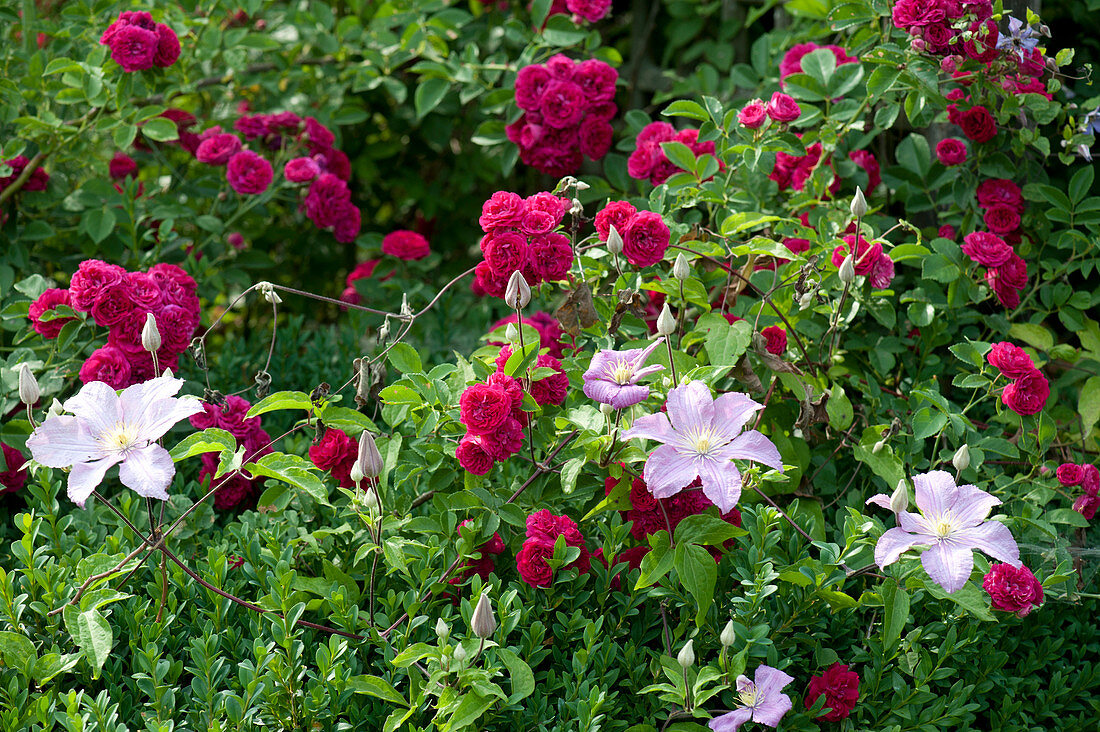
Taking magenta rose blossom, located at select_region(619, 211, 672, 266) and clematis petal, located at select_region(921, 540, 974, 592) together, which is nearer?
clematis petal, located at select_region(921, 540, 974, 592)

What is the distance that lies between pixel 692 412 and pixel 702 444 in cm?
5

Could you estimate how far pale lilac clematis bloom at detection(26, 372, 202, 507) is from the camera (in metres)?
1.33

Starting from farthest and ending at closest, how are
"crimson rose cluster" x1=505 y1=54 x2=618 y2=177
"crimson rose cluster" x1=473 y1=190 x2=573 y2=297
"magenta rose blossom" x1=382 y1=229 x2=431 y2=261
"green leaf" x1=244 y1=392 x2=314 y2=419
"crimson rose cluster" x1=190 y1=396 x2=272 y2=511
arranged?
"magenta rose blossom" x1=382 y1=229 x2=431 y2=261, "crimson rose cluster" x1=505 y1=54 x2=618 y2=177, "crimson rose cluster" x1=190 y1=396 x2=272 y2=511, "crimson rose cluster" x1=473 y1=190 x2=573 y2=297, "green leaf" x1=244 y1=392 x2=314 y2=419

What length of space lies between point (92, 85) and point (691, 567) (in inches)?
71.7

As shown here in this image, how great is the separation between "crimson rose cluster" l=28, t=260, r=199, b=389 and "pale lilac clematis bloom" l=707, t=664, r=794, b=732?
1208mm

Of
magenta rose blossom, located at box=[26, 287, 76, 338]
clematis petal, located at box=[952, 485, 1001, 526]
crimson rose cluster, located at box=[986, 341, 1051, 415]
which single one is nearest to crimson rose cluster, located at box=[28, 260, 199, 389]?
magenta rose blossom, located at box=[26, 287, 76, 338]

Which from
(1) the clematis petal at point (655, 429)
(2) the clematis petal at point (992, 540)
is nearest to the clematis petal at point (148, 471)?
(1) the clematis petal at point (655, 429)

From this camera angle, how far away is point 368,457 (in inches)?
52.4

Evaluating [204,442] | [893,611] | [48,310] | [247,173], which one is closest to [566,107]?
[247,173]

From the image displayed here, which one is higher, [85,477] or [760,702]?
[85,477]

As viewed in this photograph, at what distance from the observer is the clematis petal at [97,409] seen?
139cm

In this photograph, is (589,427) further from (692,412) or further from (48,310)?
(48,310)

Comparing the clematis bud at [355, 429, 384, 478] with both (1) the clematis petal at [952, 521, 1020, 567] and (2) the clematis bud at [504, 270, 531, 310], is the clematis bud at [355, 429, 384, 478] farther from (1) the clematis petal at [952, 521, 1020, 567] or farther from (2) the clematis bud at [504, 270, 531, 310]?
(1) the clematis petal at [952, 521, 1020, 567]

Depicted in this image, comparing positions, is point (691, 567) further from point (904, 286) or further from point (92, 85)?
point (92, 85)
